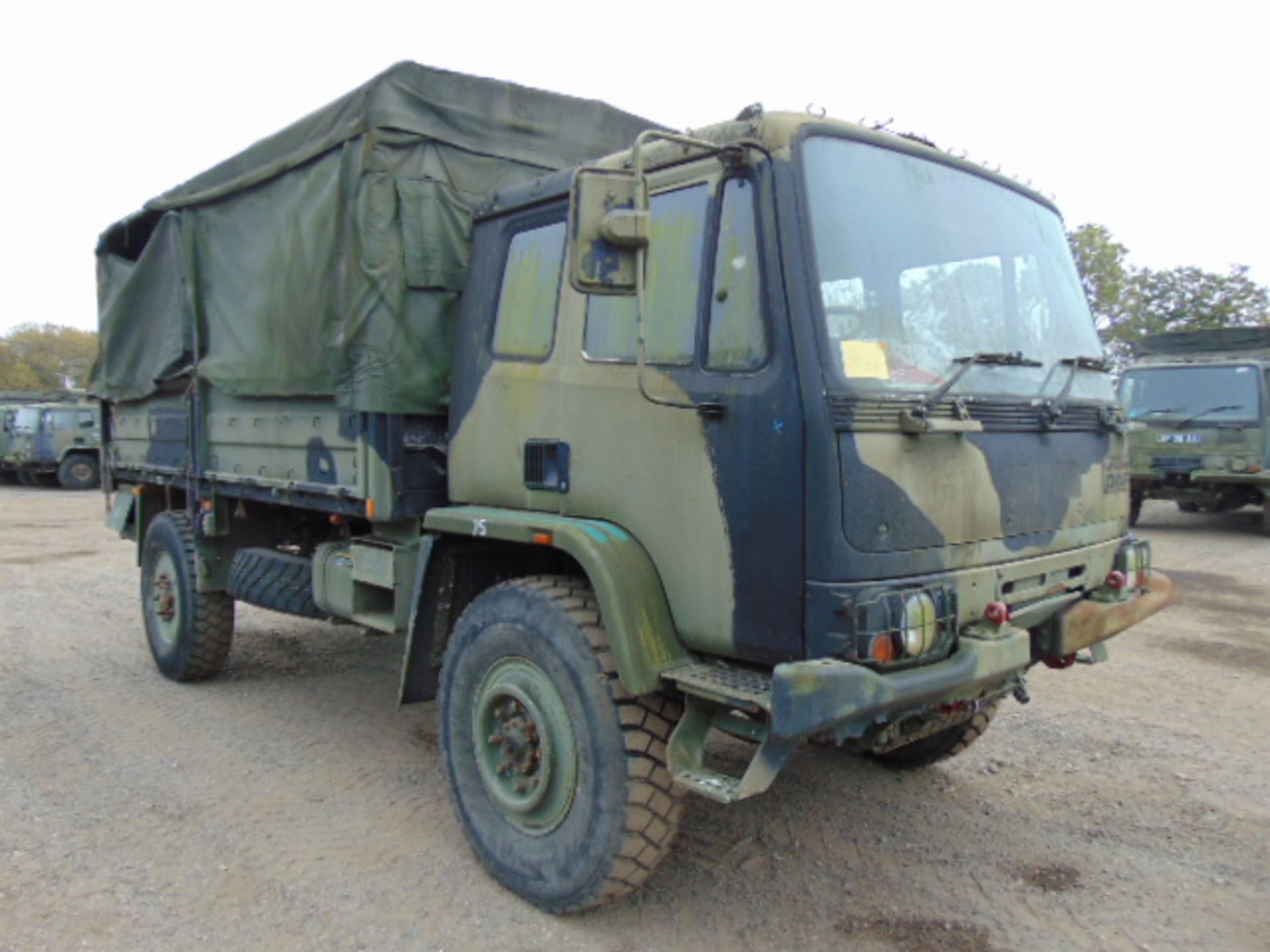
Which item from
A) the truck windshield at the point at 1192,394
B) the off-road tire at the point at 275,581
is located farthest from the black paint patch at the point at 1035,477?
the truck windshield at the point at 1192,394

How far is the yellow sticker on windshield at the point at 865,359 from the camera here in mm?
2959

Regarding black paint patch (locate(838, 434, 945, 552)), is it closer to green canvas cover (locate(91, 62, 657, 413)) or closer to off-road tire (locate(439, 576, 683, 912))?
off-road tire (locate(439, 576, 683, 912))

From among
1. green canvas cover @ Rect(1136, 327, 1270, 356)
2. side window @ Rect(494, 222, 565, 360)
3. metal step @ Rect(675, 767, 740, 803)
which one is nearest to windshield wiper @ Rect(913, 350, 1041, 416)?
metal step @ Rect(675, 767, 740, 803)

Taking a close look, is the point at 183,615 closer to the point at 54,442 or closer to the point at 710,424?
the point at 710,424

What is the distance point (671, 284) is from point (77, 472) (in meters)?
24.9

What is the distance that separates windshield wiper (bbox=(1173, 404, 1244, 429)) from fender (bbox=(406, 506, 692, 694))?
12283mm

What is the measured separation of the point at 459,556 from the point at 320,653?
3.36 metres

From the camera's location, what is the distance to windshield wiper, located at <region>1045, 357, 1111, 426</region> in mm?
3480

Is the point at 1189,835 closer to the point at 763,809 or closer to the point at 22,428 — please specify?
the point at 763,809

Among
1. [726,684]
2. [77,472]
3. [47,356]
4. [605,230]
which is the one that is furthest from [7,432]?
[47,356]

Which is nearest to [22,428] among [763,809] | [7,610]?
[7,610]

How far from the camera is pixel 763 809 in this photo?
424 centimetres

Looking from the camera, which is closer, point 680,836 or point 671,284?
point 671,284

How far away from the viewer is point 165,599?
6422mm
